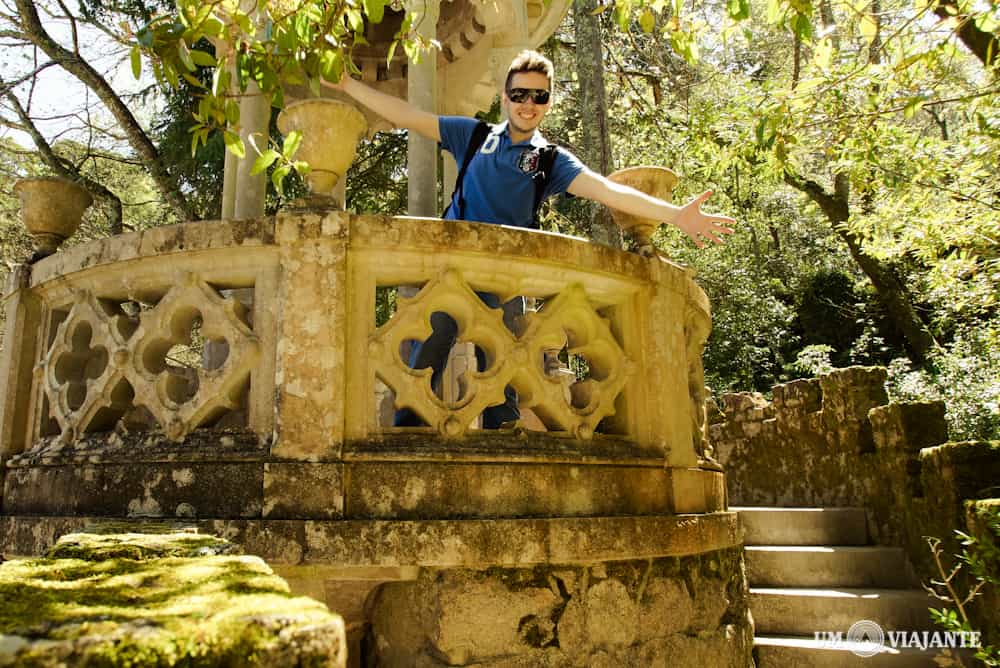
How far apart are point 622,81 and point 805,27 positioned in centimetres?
1121

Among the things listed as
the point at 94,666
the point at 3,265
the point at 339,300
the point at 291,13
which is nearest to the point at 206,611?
the point at 94,666

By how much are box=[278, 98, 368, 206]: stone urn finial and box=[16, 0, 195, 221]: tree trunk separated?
1021 centimetres

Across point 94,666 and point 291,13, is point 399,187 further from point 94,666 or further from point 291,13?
point 94,666

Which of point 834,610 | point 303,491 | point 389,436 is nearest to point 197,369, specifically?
point 303,491

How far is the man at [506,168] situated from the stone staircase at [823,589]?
278 cm

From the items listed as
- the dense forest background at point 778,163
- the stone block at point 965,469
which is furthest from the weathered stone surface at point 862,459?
the dense forest background at point 778,163

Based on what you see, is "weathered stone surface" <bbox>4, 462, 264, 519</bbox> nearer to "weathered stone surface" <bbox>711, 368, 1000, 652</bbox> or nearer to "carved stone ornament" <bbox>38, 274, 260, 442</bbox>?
"carved stone ornament" <bbox>38, 274, 260, 442</bbox>

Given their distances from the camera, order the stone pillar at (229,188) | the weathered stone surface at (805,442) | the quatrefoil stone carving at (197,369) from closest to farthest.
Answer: the quatrefoil stone carving at (197,369)
the weathered stone surface at (805,442)
the stone pillar at (229,188)

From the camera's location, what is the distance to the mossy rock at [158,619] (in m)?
1.12

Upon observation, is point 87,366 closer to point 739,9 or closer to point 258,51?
point 258,51

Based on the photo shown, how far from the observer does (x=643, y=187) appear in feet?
14.0

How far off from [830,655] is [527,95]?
396cm

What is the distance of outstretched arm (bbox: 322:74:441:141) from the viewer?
3.84 metres

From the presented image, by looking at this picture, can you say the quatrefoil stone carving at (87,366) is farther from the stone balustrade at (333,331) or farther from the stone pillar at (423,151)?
the stone pillar at (423,151)
